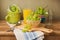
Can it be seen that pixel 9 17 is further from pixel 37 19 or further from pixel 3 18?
pixel 3 18

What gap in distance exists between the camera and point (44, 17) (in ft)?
5.08

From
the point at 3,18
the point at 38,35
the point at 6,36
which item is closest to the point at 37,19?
the point at 38,35

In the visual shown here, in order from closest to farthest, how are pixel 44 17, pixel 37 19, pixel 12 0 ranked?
pixel 37 19
pixel 44 17
pixel 12 0

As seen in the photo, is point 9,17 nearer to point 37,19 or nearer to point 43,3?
point 37,19

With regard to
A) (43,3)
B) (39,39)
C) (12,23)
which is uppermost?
(43,3)

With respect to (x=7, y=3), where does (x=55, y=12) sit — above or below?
below

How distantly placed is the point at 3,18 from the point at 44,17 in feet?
1.58

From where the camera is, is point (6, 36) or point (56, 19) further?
point (56, 19)

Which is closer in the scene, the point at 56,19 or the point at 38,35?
the point at 38,35

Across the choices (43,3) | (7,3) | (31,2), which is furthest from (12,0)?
(43,3)

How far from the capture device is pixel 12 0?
5.71 ft

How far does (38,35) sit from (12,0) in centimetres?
65

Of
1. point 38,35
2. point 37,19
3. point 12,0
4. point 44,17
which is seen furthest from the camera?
point 12,0

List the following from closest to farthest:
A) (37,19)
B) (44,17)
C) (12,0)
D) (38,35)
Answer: (38,35) → (37,19) → (44,17) → (12,0)
